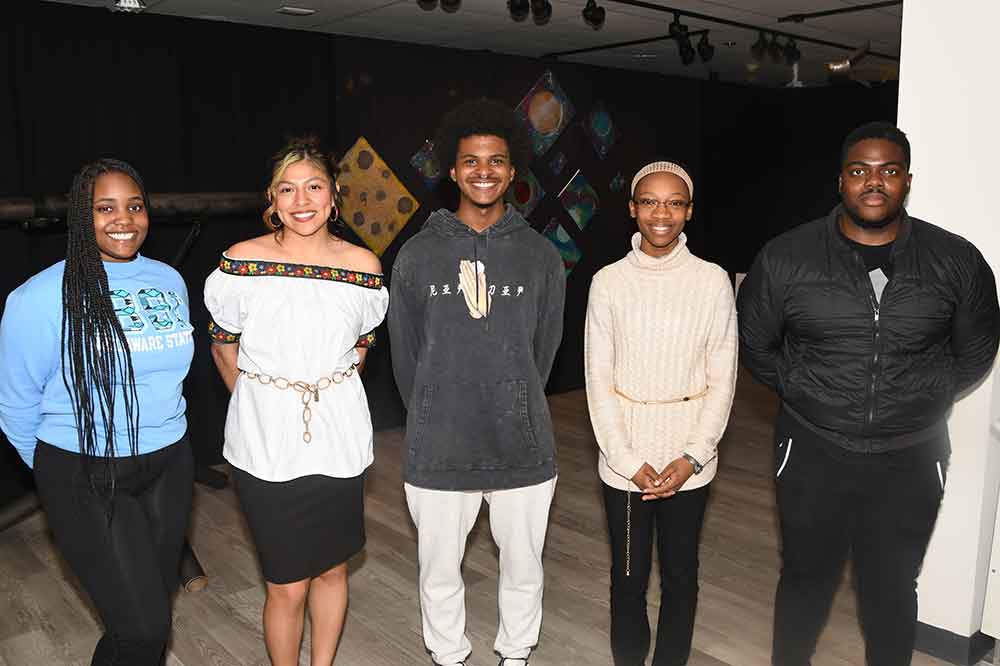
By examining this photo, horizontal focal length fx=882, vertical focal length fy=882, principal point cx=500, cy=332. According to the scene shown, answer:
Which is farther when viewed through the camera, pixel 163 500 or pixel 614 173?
pixel 614 173

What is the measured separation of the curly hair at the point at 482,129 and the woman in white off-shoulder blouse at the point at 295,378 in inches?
12.8

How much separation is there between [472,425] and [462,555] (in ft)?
1.33

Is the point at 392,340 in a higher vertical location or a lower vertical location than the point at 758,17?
lower

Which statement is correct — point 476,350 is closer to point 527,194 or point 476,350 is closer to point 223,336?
point 223,336

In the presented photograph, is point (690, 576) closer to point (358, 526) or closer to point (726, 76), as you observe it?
point (358, 526)

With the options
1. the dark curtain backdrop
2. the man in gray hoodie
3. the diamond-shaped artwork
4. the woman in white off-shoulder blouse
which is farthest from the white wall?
the diamond-shaped artwork

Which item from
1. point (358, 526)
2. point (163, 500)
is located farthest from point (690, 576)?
point (163, 500)

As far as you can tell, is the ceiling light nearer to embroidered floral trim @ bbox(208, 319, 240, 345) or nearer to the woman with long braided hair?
the woman with long braided hair

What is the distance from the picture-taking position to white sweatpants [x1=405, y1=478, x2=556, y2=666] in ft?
8.20

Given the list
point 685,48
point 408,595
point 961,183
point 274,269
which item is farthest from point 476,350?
point 685,48

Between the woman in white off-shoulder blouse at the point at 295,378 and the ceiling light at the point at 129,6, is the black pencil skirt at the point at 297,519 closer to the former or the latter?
the woman in white off-shoulder blouse at the point at 295,378

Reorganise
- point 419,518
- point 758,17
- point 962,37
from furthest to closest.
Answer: point 758,17, point 962,37, point 419,518

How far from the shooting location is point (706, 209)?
27.2 ft

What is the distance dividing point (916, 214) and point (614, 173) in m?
4.54
